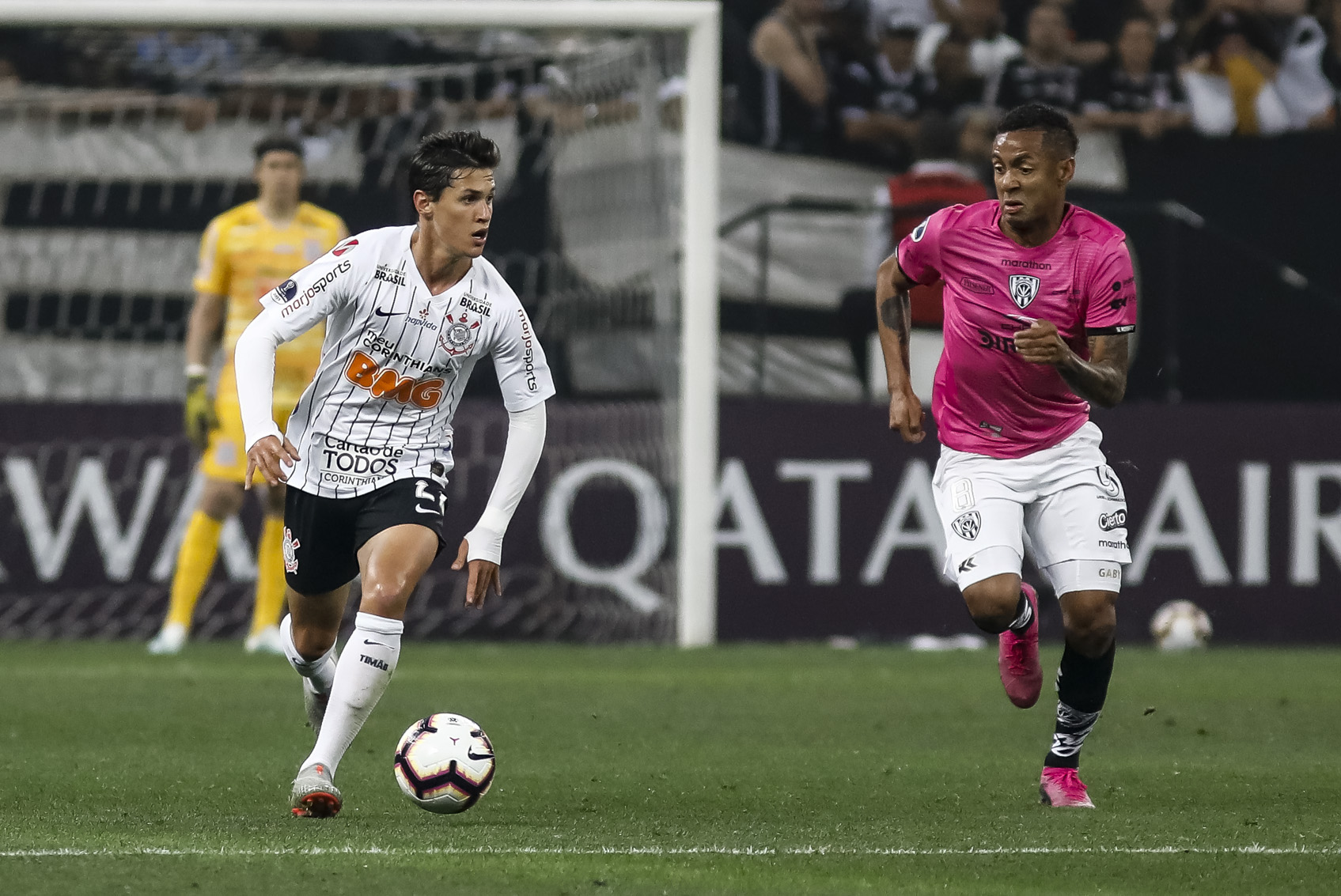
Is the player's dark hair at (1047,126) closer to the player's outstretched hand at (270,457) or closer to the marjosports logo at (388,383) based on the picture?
the marjosports logo at (388,383)

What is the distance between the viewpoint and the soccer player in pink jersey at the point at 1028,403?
6.15 meters

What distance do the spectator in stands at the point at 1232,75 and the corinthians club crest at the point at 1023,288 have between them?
8.84m

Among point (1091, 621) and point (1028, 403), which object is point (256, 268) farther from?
point (1091, 621)

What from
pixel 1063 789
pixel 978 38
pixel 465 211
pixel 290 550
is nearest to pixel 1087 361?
pixel 1063 789

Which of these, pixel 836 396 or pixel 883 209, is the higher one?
pixel 883 209

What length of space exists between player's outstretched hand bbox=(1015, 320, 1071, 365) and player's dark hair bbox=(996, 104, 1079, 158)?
29.5 inches

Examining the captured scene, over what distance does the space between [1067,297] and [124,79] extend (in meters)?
9.10

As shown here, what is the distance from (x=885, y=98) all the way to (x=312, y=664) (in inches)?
351

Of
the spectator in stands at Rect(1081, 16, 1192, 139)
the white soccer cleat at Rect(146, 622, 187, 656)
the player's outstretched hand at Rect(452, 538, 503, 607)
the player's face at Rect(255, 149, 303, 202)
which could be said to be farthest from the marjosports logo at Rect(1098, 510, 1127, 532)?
the spectator in stands at Rect(1081, 16, 1192, 139)

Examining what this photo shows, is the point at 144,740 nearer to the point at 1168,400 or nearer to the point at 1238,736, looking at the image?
the point at 1238,736

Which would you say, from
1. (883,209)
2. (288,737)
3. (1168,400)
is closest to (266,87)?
(883,209)

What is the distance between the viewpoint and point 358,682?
18.7 feet

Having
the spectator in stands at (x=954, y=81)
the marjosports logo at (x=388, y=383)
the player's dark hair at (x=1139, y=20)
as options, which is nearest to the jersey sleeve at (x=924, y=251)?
the marjosports logo at (x=388, y=383)

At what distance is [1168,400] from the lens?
13.1 meters
